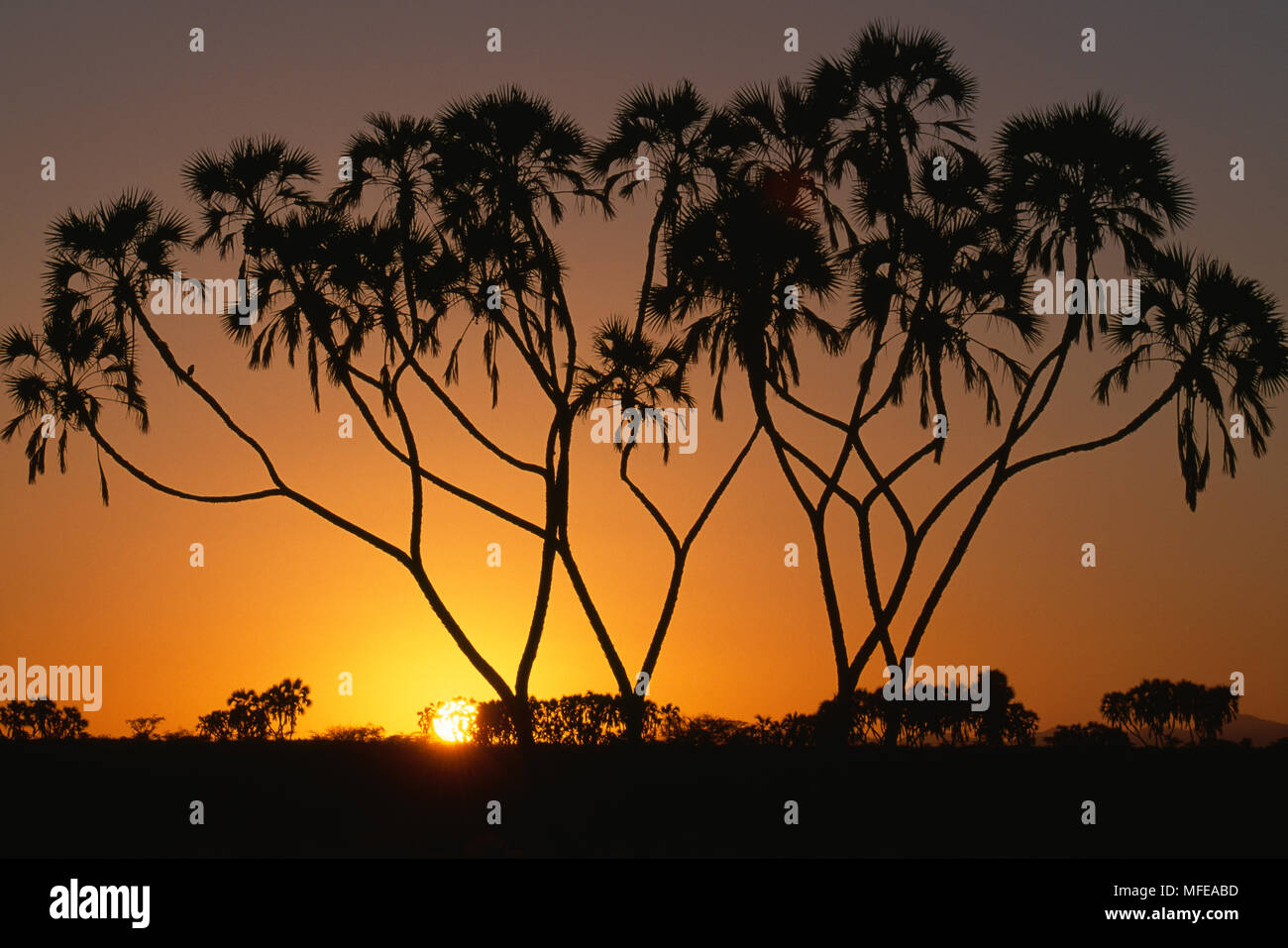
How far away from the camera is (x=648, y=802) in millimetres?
27438

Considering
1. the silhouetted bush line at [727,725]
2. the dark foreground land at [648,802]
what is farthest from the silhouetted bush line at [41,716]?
the dark foreground land at [648,802]

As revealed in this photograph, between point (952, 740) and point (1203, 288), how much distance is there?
1123 cm

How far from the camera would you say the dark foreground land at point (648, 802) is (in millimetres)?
25719

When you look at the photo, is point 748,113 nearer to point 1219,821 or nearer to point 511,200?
point 511,200

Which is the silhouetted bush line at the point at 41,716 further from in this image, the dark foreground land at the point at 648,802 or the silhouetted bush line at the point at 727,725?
the dark foreground land at the point at 648,802

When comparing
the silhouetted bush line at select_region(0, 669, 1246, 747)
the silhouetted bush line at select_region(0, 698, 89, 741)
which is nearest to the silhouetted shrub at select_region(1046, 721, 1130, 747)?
the silhouetted bush line at select_region(0, 669, 1246, 747)

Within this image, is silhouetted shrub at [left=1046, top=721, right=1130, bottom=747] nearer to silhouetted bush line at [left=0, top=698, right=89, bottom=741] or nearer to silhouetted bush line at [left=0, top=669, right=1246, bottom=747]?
silhouetted bush line at [left=0, top=669, right=1246, bottom=747]

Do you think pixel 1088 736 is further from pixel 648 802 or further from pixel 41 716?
pixel 41 716

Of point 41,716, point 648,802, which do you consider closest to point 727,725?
point 648,802

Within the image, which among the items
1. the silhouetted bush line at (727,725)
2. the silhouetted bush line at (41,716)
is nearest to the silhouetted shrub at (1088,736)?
the silhouetted bush line at (727,725)

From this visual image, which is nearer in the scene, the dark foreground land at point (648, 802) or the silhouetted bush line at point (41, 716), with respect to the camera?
the dark foreground land at point (648, 802)
